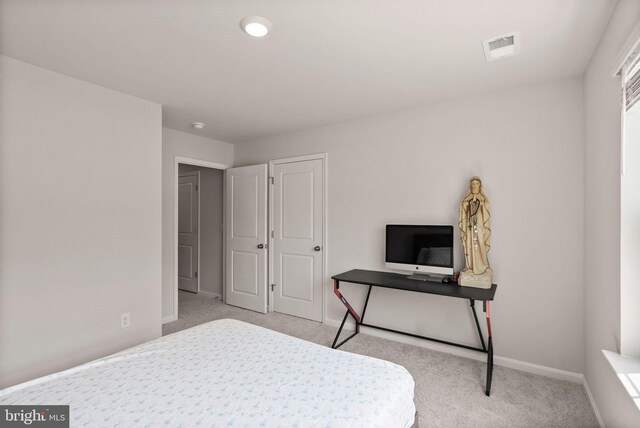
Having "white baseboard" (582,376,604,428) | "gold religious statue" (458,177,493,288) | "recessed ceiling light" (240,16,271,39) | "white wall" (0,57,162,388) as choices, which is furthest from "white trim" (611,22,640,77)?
"white wall" (0,57,162,388)

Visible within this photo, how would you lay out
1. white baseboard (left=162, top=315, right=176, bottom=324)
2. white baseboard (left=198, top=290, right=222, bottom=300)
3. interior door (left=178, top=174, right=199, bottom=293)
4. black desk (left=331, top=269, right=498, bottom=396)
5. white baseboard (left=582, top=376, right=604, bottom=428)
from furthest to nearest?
1. interior door (left=178, top=174, right=199, bottom=293)
2. white baseboard (left=198, top=290, right=222, bottom=300)
3. white baseboard (left=162, top=315, right=176, bottom=324)
4. black desk (left=331, top=269, right=498, bottom=396)
5. white baseboard (left=582, top=376, right=604, bottom=428)

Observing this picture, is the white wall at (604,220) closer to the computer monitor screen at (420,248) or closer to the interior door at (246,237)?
the computer monitor screen at (420,248)

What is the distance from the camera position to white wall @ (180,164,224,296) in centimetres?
496

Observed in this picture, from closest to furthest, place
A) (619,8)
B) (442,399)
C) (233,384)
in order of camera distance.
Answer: (233,384), (619,8), (442,399)

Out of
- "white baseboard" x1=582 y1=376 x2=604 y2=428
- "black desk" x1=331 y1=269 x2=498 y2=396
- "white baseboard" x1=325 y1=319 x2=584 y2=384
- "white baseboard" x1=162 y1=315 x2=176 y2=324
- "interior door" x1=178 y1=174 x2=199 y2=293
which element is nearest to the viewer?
"white baseboard" x1=582 y1=376 x2=604 y2=428

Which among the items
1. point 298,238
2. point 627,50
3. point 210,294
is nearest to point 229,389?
point 627,50

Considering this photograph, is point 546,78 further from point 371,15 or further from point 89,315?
point 89,315

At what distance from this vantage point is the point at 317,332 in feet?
11.6

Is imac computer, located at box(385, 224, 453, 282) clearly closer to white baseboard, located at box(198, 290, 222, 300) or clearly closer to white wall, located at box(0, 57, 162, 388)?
white wall, located at box(0, 57, 162, 388)

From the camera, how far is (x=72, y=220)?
250cm

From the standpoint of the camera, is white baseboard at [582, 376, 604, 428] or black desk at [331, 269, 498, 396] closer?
white baseboard at [582, 376, 604, 428]

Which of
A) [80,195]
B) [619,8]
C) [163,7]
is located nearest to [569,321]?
[619,8]

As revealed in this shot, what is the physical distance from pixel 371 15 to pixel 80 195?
8.37ft

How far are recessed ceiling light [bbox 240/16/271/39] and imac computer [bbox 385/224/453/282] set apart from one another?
6.79ft
